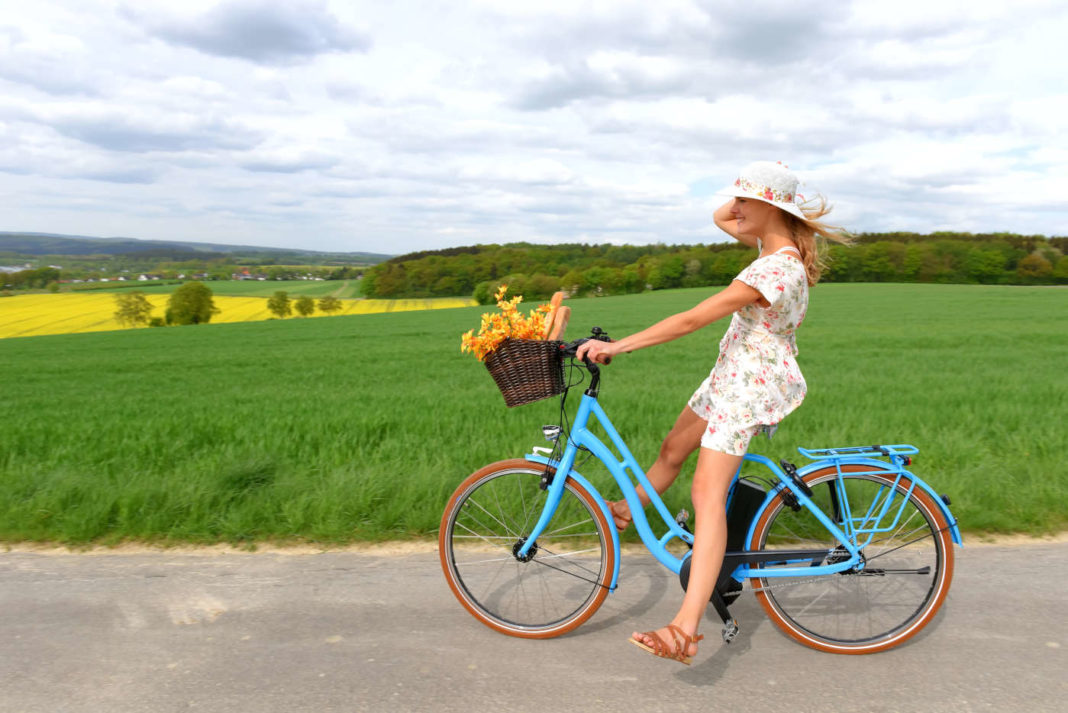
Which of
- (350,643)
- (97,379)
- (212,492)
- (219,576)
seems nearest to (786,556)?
(350,643)

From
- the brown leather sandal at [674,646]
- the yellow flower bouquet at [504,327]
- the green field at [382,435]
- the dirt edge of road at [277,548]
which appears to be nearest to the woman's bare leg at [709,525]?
the brown leather sandal at [674,646]

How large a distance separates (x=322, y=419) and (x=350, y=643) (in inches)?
207

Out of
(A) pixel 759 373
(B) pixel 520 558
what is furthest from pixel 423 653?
(A) pixel 759 373

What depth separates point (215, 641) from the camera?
3.04 m

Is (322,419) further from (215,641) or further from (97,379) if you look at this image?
(97,379)

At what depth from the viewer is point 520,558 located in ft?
10.8

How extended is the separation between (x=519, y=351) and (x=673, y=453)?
36.2 inches

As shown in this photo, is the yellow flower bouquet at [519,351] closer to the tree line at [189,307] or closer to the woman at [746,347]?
the woman at [746,347]

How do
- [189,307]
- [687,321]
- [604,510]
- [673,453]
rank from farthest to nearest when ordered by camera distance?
[189,307]
[673,453]
[604,510]
[687,321]

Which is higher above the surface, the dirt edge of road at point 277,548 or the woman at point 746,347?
the woman at point 746,347

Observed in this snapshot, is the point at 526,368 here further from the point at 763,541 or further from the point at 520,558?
the point at 763,541

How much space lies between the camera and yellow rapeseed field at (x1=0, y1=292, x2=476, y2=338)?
53562 millimetres

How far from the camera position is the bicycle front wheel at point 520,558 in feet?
10.4

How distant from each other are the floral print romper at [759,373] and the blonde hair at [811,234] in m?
0.12
